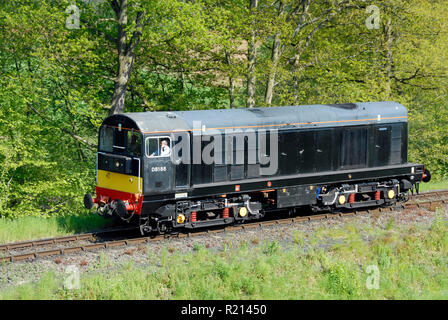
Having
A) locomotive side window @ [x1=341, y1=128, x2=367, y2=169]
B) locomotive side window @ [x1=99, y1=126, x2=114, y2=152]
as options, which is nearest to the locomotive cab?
locomotive side window @ [x1=99, y1=126, x2=114, y2=152]

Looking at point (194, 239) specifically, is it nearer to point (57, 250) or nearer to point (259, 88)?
point (57, 250)

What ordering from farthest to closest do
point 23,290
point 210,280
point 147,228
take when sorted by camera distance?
point 147,228, point 210,280, point 23,290

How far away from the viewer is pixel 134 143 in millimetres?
15031

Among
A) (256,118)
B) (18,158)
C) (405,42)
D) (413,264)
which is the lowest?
(413,264)

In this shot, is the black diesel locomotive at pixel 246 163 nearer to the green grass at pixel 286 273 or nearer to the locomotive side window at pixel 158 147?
the locomotive side window at pixel 158 147

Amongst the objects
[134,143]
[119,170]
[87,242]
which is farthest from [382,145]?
[87,242]

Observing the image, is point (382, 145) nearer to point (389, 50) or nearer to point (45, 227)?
point (45, 227)

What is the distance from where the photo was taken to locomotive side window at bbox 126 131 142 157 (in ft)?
48.7

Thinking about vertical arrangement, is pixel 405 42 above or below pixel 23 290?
above

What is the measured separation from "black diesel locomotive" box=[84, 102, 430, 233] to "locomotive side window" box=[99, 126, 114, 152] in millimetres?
29

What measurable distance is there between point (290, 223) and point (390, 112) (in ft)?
18.3

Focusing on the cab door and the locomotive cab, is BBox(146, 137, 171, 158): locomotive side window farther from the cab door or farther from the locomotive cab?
the locomotive cab

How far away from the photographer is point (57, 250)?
1427cm

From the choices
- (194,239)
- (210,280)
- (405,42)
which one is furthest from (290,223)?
(405,42)
